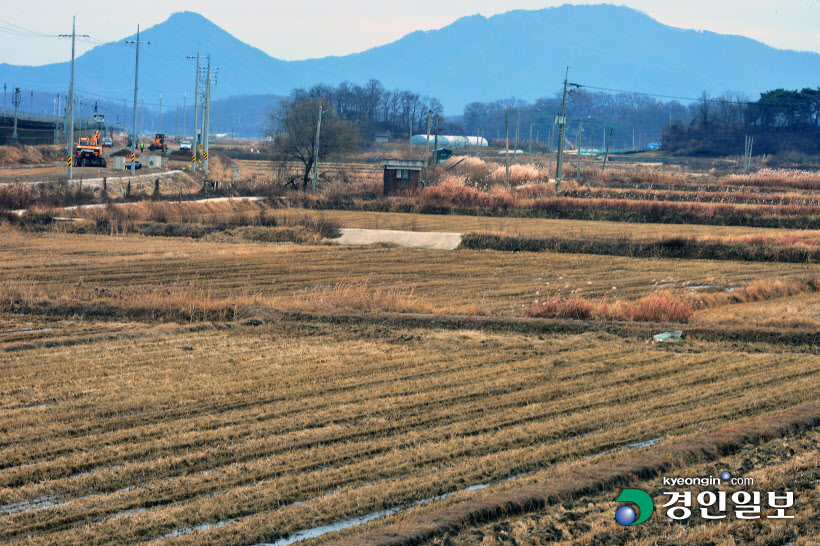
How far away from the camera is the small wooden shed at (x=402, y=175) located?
55.9m

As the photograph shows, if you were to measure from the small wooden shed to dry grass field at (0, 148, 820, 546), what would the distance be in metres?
27.8

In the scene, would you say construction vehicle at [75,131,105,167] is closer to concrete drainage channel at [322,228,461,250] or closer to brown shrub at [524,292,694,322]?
concrete drainage channel at [322,228,461,250]

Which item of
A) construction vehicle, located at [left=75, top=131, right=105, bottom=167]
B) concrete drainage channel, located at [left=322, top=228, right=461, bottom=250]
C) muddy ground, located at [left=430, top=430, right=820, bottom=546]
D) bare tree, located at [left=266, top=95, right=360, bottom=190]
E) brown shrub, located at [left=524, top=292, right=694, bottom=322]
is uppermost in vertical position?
bare tree, located at [left=266, top=95, right=360, bottom=190]

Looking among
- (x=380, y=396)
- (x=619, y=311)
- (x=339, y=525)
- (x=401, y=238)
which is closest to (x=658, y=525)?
(x=339, y=525)

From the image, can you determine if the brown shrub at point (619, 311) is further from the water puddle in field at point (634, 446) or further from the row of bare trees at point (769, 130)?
the row of bare trees at point (769, 130)

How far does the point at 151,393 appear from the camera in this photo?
489 inches

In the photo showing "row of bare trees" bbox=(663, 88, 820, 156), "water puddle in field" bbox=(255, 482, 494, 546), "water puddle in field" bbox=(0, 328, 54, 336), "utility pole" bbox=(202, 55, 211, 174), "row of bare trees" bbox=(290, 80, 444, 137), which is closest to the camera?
"water puddle in field" bbox=(255, 482, 494, 546)

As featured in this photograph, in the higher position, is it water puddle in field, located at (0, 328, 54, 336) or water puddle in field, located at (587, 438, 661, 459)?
water puddle in field, located at (587, 438, 661, 459)

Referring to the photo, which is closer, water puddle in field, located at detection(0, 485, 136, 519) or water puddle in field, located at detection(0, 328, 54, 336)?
water puddle in field, located at detection(0, 485, 136, 519)

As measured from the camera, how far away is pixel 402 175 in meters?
56.2

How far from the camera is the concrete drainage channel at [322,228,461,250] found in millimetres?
34406

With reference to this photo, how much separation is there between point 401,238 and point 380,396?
2343 cm

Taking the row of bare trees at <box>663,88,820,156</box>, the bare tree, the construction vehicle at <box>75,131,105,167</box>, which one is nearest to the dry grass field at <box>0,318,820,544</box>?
the bare tree

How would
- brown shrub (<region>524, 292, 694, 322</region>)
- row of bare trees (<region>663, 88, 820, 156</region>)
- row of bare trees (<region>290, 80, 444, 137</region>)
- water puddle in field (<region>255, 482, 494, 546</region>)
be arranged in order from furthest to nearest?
1. row of bare trees (<region>290, 80, 444, 137</region>)
2. row of bare trees (<region>663, 88, 820, 156</region>)
3. brown shrub (<region>524, 292, 694, 322</region>)
4. water puddle in field (<region>255, 482, 494, 546</region>)
